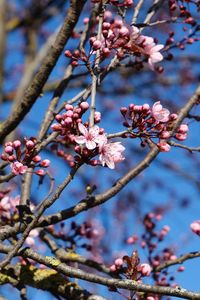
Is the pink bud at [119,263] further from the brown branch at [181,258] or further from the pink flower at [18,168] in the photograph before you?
the pink flower at [18,168]

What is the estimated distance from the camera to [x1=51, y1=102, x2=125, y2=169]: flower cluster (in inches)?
67.4

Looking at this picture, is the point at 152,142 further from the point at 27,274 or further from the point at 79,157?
the point at 27,274

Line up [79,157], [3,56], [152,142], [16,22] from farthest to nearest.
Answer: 1. [16,22]
2. [3,56]
3. [152,142]
4. [79,157]

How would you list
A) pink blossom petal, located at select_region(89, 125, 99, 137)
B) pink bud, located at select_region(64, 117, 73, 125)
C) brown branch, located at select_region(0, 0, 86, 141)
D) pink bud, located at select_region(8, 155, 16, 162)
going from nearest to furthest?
pink blossom petal, located at select_region(89, 125, 99, 137)
pink bud, located at select_region(64, 117, 73, 125)
pink bud, located at select_region(8, 155, 16, 162)
brown branch, located at select_region(0, 0, 86, 141)

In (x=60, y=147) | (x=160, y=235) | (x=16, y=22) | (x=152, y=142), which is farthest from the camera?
(x=16, y=22)

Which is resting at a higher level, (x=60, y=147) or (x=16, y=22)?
(x=16, y=22)

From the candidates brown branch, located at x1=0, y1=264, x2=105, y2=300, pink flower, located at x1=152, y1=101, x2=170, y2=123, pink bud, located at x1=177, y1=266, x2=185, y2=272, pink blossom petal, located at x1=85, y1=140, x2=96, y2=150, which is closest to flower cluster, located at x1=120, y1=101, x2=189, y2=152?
pink flower, located at x1=152, y1=101, x2=170, y2=123

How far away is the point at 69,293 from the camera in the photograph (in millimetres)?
2297

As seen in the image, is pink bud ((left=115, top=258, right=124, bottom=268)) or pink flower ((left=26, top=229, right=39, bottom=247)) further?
pink flower ((left=26, top=229, right=39, bottom=247))

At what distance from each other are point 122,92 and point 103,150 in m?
6.05

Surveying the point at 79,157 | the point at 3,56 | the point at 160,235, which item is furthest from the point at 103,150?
the point at 3,56

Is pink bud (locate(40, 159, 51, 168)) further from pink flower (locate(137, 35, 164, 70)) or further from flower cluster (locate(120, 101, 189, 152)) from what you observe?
pink flower (locate(137, 35, 164, 70))

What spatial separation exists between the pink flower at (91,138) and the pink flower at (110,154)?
0.21ft

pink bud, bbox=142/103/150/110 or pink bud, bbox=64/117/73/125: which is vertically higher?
pink bud, bbox=142/103/150/110
